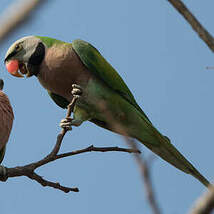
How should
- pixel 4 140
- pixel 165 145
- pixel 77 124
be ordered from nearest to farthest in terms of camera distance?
pixel 77 124, pixel 165 145, pixel 4 140

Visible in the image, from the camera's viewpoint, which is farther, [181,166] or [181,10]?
[181,166]

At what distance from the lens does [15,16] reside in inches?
57.1

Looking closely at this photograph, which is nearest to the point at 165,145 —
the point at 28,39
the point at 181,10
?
the point at 28,39

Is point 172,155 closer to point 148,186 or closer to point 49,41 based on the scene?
point 49,41

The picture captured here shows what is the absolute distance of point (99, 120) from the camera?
4.72 metres

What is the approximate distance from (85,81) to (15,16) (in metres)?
3.15

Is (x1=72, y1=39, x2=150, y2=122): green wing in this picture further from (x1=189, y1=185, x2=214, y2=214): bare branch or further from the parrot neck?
(x1=189, y1=185, x2=214, y2=214): bare branch

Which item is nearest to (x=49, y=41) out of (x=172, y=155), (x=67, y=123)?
(x=67, y=123)

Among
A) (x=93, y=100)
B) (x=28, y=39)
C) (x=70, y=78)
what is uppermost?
(x=28, y=39)

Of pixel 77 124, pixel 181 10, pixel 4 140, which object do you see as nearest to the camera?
pixel 181 10

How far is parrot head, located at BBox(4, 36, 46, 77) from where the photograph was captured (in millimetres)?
4590

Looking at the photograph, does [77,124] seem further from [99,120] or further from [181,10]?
[181,10]

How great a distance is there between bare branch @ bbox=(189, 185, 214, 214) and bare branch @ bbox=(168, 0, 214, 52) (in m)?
0.85

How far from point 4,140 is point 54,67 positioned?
110 centimetres
